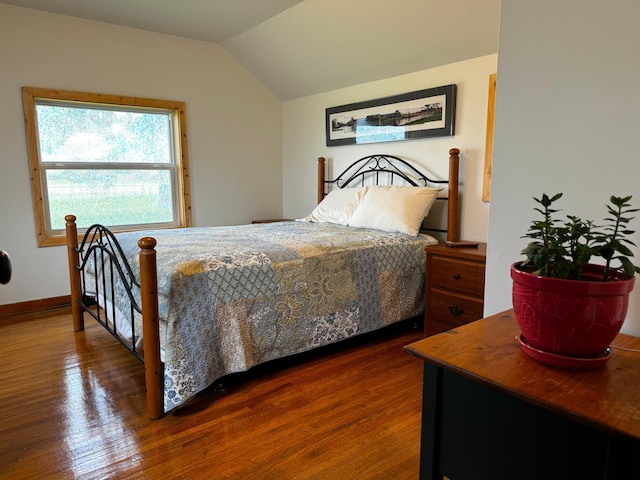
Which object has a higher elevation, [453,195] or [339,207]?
[453,195]

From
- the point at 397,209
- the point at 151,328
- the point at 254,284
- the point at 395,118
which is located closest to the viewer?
the point at 151,328

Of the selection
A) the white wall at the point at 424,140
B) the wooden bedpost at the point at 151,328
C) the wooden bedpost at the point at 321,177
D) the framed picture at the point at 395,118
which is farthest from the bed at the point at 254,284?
the wooden bedpost at the point at 321,177

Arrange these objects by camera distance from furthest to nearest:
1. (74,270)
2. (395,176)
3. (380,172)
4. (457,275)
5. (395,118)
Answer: (380,172) → (395,176) → (395,118) → (74,270) → (457,275)

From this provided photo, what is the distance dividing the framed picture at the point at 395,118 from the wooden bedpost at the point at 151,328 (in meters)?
2.30

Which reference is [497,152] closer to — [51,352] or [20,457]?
[20,457]

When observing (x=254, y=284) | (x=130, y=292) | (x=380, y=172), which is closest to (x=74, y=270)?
(x=130, y=292)

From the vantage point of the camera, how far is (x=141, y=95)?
154 inches

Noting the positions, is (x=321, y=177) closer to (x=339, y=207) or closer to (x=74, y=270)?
(x=339, y=207)

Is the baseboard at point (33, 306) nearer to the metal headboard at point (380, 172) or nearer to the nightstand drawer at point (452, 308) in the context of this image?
the metal headboard at point (380, 172)

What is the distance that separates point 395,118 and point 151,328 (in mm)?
2535

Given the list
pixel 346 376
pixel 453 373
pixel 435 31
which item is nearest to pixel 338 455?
pixel 346 376

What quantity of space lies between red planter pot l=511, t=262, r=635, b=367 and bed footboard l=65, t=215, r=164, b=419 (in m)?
1.51

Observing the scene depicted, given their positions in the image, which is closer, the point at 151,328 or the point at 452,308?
the point at 151,328

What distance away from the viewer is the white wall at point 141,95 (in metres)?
3.38
